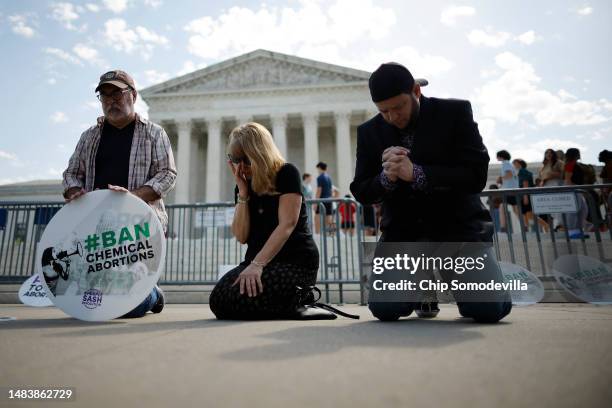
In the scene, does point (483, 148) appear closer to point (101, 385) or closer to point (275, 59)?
point (101, 385)

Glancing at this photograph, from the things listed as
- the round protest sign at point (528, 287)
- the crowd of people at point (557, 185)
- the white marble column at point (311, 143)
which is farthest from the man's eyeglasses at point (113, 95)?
the white marble column at point (311, 143)

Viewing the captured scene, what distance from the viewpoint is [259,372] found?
120 cm

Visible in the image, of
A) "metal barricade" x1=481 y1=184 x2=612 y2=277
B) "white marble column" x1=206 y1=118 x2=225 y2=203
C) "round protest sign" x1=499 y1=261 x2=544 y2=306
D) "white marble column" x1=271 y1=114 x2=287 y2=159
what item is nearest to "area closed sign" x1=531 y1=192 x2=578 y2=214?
"metal barricade" x1=481 y1=184 x2=612 y2=277

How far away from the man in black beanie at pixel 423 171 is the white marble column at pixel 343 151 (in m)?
26.8

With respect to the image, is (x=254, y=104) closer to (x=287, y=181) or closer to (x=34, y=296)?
(x=34, y=296)

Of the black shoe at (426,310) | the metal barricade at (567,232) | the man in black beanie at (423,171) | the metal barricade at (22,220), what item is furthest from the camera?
the metal barricade at (22,220)

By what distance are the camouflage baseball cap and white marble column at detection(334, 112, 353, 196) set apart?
26.4m

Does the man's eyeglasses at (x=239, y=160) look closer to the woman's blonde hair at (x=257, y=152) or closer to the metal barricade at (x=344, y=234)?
the woman's blonde hair at (x=257, y=152)

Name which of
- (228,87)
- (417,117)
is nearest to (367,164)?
(417,117)

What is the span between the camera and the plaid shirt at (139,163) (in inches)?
140

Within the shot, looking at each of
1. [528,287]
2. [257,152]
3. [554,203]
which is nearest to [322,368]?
[257,152]

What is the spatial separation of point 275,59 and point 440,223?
A: 32.1 meters

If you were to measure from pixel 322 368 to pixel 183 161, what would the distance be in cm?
3178

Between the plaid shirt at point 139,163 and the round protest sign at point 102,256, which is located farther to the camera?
the plaid shirt at point 139,163
